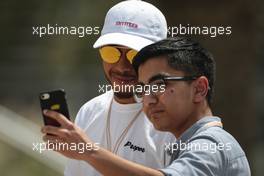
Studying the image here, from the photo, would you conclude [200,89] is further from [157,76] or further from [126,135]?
[126,135]

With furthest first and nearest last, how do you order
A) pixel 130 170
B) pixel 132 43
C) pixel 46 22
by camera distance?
pixel 46 22 < pixel 132 43 < pixel 130 170

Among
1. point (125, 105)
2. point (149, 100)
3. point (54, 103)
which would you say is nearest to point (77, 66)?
point (125, 105)

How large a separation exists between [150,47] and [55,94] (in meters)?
0.31

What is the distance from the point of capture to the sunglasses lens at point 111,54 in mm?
2682

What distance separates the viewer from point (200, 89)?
247 cm

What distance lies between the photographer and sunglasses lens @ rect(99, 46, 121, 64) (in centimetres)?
268

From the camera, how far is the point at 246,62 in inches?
216

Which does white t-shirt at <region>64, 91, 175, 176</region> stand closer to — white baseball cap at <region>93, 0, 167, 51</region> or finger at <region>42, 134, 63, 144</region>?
white baseball cap at <region>93, 0, 167, 51</region>

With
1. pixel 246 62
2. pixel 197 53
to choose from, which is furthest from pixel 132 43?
pixel 246 62

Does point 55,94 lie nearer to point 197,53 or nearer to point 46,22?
point 197,53

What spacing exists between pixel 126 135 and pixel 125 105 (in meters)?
0.09

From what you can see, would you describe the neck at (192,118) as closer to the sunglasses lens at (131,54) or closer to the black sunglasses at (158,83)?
the black sunglasses at (158,83)

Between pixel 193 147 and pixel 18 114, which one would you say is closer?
pixel 193 147

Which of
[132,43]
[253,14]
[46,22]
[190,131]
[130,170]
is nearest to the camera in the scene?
[130,170]
